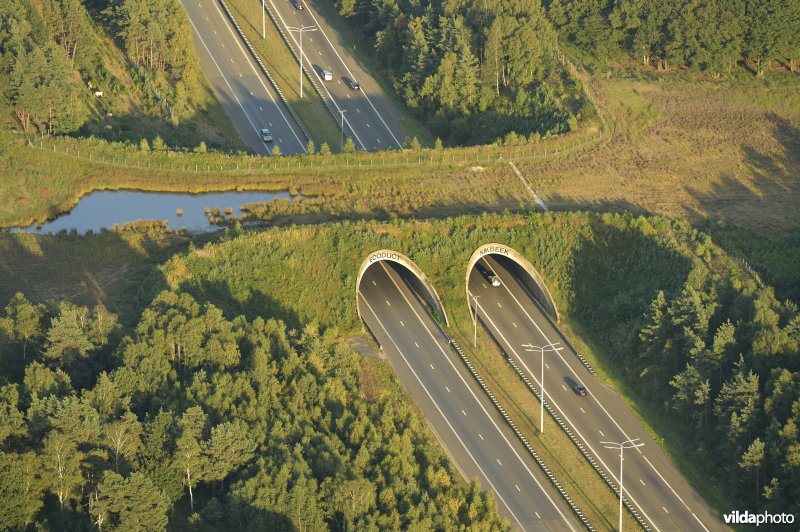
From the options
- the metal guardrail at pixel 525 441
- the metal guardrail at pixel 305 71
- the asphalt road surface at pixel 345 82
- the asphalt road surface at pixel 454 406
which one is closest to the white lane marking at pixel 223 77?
the metal guardrail at pixel 305 71

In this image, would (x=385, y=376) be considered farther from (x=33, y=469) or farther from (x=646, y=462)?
(x=33, y=469)

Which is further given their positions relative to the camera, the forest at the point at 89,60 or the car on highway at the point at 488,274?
the forest at the point at 89,60

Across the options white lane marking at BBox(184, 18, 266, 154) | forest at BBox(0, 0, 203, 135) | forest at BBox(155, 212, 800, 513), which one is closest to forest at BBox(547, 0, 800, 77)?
forest at BBox(155, 212, 800, 513)

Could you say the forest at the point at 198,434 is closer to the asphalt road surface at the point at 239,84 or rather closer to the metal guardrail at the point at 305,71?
the asphalt road surface at the point at 239,84

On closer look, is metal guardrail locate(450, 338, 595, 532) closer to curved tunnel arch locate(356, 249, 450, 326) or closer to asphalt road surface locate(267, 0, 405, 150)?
curved tunnel arch locate(356, 249, 450, 326)

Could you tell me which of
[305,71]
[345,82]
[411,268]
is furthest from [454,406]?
[305,71]

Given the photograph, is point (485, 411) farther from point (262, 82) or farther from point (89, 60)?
point (89, 60)

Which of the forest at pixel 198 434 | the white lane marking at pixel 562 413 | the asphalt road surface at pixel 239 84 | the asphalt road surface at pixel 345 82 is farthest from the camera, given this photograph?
the asphalt road surface at pixel 345 82

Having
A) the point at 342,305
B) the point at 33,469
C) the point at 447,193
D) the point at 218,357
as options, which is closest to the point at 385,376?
the point at 342,305
